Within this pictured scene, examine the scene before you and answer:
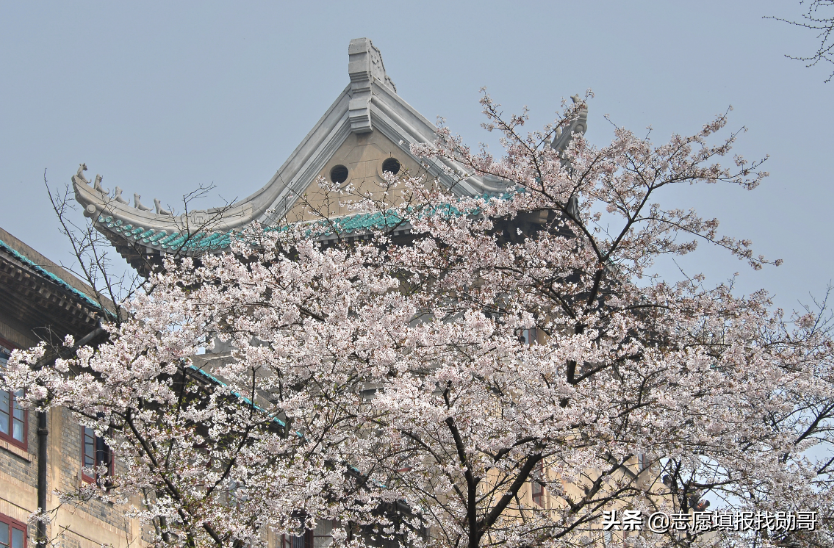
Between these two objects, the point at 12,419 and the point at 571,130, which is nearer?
the point at 12,419

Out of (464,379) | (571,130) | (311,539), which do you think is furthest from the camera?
(571,130)

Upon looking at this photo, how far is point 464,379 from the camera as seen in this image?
49.8 feet

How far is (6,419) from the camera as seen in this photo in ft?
55.4

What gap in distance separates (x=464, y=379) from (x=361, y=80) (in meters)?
18.0

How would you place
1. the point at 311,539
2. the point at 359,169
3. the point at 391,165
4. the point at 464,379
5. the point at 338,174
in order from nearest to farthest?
the point at 464,379 < the point at 311,539 < the point at 391,165 < the point at 359,169 < the point at 338,174

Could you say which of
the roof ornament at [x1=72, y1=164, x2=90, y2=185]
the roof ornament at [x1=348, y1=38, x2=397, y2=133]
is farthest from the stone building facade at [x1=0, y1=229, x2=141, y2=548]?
the roof ornament at [x1=348, y1=38, x2=397, y2=133]

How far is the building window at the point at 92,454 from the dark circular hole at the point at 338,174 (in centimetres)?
1373

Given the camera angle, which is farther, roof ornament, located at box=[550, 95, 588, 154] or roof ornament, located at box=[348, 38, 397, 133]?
roof ornament, located at box=[348, 38, 397, 133]

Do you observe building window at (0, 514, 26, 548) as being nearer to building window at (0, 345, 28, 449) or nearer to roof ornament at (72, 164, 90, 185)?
building window at (0, 345, 28, 449)

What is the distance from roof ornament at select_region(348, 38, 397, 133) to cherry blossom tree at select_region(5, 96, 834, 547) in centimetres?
1052

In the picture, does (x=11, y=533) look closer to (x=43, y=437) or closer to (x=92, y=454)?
(x=43, y=437)

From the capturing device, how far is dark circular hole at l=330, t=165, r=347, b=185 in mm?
31248

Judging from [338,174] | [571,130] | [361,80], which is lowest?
[571,130]

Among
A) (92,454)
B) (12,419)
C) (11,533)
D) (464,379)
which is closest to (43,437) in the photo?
(12,419)
